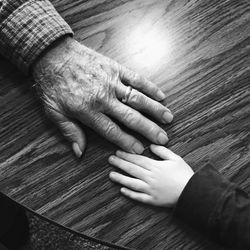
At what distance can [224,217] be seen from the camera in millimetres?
739

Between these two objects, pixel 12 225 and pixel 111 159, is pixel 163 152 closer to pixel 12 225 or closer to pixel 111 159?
pixel 111 159

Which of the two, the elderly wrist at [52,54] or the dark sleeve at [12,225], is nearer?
the elderly wrist at [52,54]

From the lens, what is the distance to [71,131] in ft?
2.65

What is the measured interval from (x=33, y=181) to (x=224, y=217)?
1.33 feet

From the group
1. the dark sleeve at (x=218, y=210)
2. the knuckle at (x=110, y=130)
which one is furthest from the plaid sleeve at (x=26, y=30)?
the dark sleeve at (x=218, y=210)

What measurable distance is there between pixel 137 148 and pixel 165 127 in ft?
0.26

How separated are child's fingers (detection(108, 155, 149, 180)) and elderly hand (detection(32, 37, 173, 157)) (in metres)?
0.03

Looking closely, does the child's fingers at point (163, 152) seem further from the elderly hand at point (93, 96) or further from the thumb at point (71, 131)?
the thumb at point (71, 131)

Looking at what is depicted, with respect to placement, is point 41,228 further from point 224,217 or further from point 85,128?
point 224,217

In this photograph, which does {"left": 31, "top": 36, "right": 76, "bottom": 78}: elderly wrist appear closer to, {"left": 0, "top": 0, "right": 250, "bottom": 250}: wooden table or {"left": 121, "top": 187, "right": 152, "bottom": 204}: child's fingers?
{"left": 0, "top": 0, "right": 250, "bottom": 250}: wooden table

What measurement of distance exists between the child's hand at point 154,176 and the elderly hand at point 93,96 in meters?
0.03

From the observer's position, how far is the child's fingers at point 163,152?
0.78 metres

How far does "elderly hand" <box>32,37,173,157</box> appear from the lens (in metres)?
0.79

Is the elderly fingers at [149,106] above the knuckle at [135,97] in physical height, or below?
below
